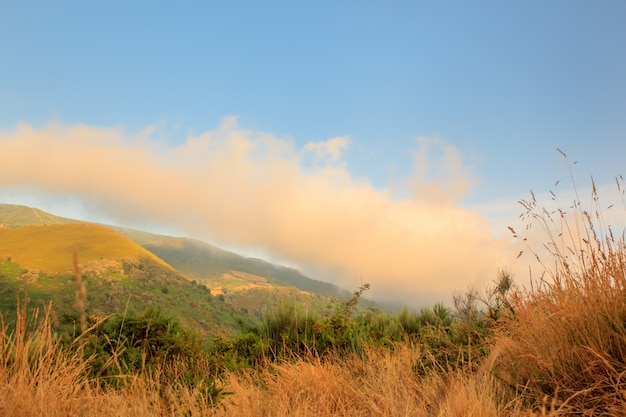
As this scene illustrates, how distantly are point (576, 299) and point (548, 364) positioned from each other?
29.8 inches

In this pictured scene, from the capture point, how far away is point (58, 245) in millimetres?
99188

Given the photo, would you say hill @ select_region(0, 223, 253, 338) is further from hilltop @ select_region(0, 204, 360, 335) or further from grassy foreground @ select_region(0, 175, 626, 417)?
grassy foreground @ select_region(0, 175, 626, 417)

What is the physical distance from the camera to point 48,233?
112 metres

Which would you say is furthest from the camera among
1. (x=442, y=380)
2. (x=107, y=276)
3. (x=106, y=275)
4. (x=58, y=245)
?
(x=58, y=245)

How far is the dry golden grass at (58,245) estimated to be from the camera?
8062cm

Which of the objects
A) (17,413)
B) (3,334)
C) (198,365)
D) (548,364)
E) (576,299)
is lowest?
(198,365)

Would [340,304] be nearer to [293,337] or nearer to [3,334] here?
[293,337]

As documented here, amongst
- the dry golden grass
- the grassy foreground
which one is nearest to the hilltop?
the dry golden grass

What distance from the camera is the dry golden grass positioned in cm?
8062

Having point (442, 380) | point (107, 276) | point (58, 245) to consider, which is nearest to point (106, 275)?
point (107, 276)

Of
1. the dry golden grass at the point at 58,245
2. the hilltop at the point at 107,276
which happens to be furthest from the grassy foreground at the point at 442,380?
the dry golden grass at the point at 58,245

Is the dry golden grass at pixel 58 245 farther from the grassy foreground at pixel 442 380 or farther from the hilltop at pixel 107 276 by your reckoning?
the grassy foreground at pixel 442 380

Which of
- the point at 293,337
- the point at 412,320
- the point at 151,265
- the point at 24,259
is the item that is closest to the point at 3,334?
the point at 293,337

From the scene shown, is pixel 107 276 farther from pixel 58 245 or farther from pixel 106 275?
pixel 58 245
